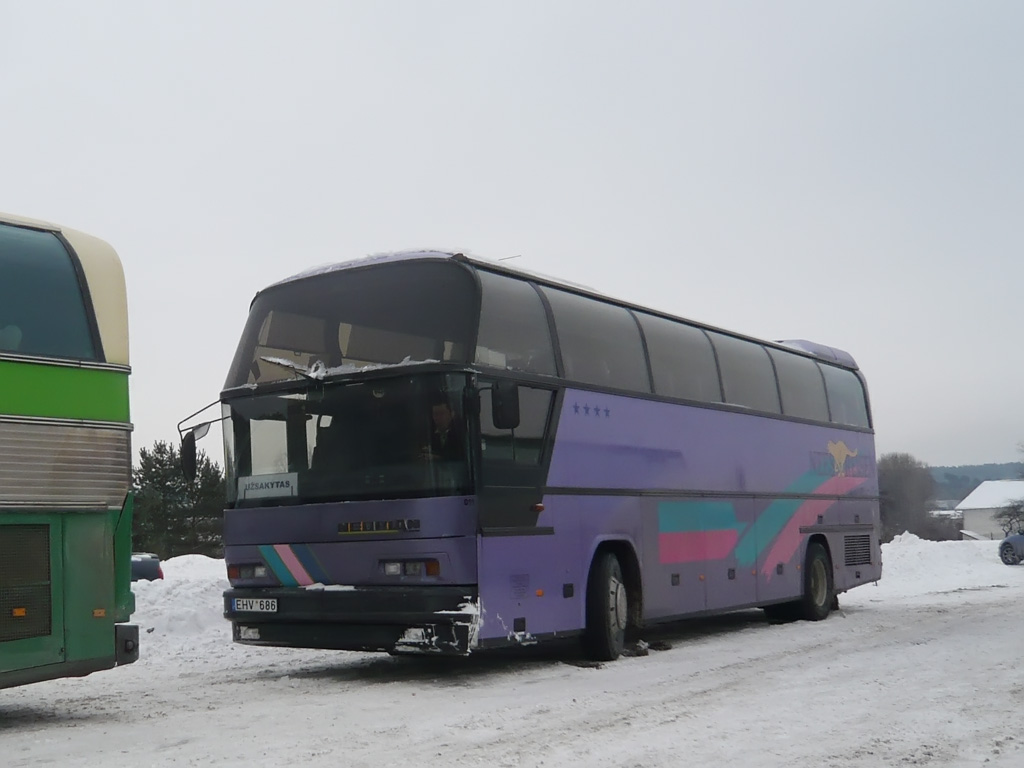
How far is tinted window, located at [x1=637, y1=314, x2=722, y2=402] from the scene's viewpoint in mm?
14562

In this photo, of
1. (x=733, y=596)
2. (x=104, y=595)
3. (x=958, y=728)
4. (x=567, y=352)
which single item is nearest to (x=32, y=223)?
(x=104, y=595)

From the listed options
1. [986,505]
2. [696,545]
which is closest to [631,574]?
[696,545]

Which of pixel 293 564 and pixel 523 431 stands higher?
pixel 523 431

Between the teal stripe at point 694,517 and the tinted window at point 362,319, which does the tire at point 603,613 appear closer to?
the teal stripe at point 694,517

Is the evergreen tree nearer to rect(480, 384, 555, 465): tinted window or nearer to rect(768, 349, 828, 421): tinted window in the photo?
rect(768, 349, 828, 421): tinted window

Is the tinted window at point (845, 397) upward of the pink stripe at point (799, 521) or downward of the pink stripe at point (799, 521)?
upward

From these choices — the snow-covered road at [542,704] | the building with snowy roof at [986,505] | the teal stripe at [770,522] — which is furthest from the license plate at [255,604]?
the building with snowy roof at [986,505]

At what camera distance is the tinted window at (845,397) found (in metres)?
20.3

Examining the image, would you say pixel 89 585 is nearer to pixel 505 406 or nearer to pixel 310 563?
pixel 310 563

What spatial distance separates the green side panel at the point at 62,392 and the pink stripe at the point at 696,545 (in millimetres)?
6647

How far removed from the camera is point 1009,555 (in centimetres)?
3625

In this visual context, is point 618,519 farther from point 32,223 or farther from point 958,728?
point 32,223

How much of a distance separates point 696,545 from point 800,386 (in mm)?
4904

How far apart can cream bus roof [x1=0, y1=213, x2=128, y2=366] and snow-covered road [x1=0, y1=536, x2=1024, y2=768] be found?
2.75 metres
